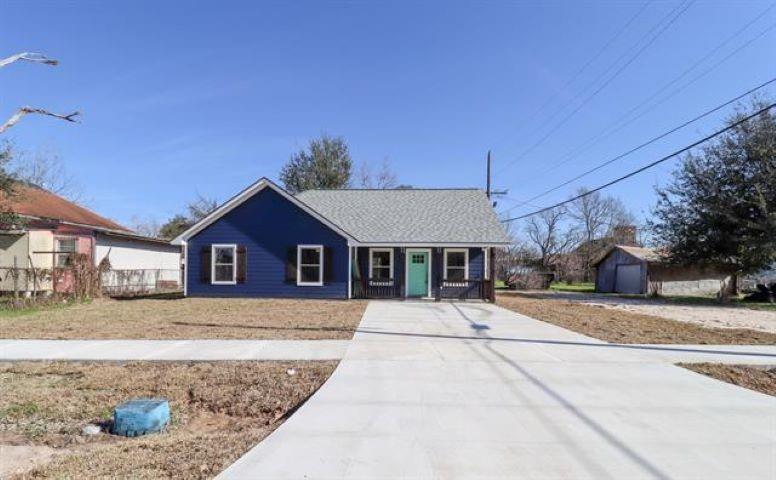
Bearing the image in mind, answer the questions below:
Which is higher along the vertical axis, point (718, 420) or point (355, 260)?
point (355, 260)

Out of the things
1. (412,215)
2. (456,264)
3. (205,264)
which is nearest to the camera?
(205,264)

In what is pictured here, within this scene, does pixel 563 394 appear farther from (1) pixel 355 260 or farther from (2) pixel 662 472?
(1) pixel 355 260

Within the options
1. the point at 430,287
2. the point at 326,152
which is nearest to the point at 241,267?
the point at 430,287

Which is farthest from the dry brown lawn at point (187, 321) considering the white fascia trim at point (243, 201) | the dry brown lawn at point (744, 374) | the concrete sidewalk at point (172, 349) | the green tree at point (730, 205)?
the green tree at point (730, 205)

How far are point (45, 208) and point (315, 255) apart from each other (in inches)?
544

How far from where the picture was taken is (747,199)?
23438mm

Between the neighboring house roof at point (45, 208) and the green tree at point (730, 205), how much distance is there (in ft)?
96.9

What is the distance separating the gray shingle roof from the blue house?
3.5 inches

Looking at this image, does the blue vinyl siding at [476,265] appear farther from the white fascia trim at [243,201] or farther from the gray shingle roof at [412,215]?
the white fascia trim at [243,201]

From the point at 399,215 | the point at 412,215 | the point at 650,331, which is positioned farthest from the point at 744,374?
the point at 399,215

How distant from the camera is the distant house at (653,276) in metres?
31.0

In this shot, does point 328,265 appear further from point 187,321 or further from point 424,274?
point 187,321

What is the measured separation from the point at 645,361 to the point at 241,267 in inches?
592

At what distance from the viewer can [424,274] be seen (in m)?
20.0
